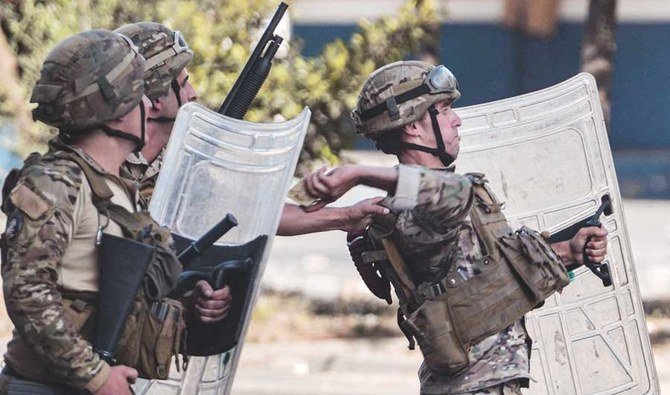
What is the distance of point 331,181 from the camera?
11.9ft

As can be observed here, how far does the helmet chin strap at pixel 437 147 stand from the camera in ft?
14.2

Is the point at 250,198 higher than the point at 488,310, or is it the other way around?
the point at 250,198

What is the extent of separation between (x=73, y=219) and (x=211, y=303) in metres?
0.54

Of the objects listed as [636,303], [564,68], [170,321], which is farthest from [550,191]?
[564,68]

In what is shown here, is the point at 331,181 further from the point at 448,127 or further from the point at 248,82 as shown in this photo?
the point at 248,82

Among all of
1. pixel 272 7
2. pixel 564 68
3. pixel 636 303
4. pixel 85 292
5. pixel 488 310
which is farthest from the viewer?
pixel 564 68

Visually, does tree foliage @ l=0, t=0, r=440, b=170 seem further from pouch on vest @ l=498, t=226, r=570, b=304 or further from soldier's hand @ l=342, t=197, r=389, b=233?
soldier's hand @ l=342, t=197, r=389, b=233

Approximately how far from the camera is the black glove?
4.47 metres

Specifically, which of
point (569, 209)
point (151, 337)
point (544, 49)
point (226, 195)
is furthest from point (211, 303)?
point (544, 49)

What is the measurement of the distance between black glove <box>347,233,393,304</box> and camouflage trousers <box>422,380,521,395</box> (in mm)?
476

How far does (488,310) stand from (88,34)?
4.59 feet

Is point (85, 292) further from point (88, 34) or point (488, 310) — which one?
point (488, 310)

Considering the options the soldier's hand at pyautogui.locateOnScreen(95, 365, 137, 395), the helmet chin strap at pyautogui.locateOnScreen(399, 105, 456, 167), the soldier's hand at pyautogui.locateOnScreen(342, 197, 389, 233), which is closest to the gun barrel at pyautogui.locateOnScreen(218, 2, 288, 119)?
the helmet chin strap at pyautogui.locateOnScreen(399, 105, 456, 167)

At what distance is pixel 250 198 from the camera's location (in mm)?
3889
